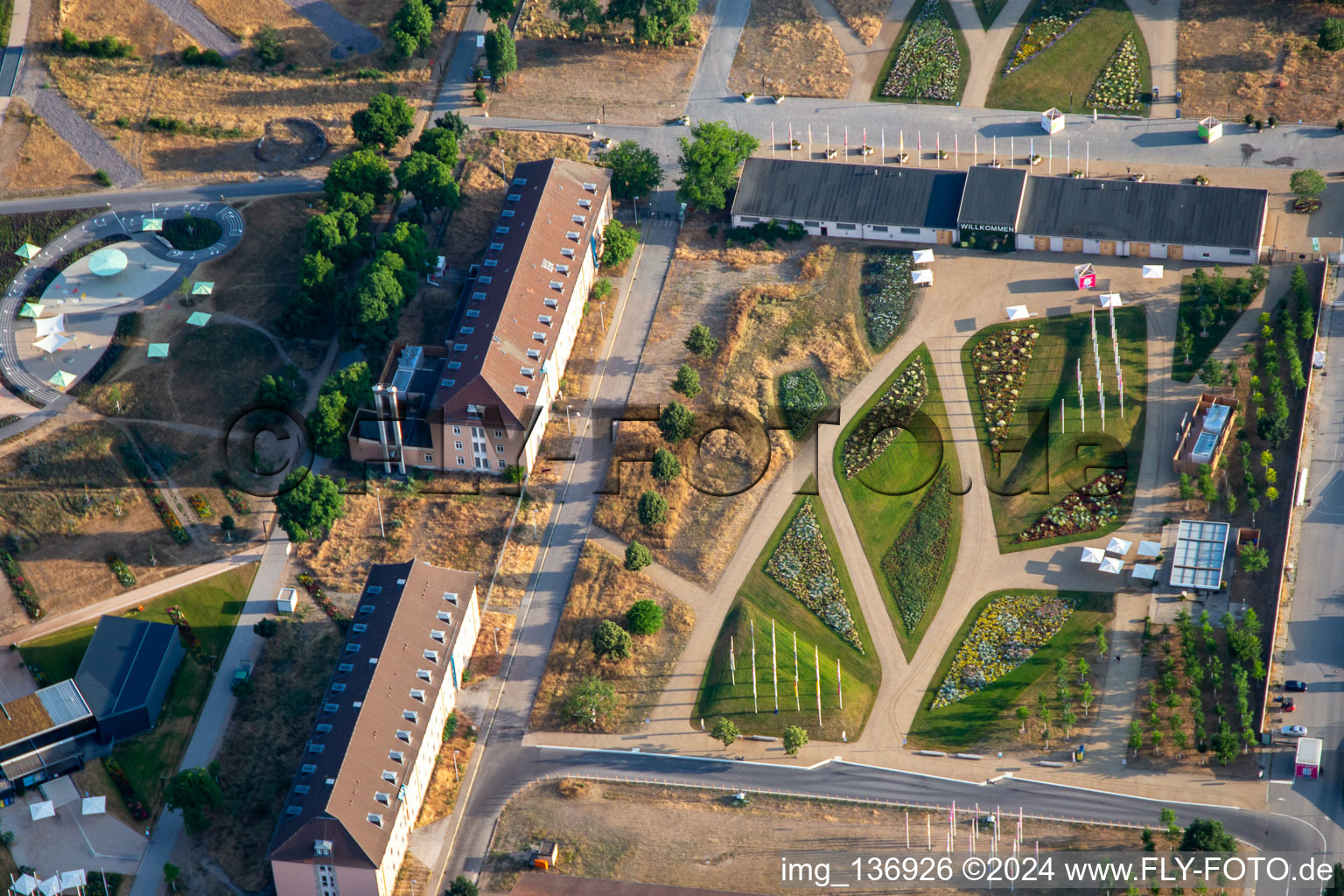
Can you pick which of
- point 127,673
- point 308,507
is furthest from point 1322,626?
point 127,673

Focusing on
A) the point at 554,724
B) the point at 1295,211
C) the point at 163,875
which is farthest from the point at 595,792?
the point at 1295,211

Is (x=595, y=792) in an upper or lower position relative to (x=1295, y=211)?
lower

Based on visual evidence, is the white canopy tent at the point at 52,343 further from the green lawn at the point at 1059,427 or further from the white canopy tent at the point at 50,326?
the green lawn at the point at 1059,427

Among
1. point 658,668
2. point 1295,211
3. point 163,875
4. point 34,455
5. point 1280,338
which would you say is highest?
point 1295,211

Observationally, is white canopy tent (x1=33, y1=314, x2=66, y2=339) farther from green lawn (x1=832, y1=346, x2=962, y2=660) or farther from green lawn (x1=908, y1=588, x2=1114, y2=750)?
green lawn (x1=908, y1=588, x2=1114, y2=750)

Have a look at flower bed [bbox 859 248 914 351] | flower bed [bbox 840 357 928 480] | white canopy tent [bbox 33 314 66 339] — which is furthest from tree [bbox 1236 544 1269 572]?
white canopy tent [bbox 33 314 66 339]

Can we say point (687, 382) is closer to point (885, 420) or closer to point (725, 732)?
point (885, 420)

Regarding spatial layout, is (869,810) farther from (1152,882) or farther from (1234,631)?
(1234,631)
